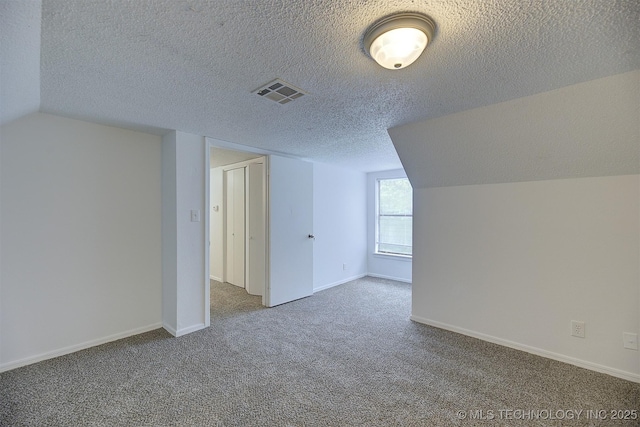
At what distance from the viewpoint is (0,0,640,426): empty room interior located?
1359mm

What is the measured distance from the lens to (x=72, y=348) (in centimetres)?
253

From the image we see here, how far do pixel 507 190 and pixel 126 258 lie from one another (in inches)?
158

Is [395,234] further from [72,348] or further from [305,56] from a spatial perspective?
[72,348]

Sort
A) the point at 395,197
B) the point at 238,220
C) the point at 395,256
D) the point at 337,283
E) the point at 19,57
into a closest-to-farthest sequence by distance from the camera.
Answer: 1. the point at 19,57
2. the point at 238,220
3. the point at 337,283
4. the point at 395,256
5. the point at 395,197

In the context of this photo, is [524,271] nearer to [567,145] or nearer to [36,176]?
[567,145]

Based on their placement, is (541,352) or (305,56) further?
(541,352)

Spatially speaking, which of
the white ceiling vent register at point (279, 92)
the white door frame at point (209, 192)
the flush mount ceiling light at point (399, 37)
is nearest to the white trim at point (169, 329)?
the white door frame at point (209, 192)

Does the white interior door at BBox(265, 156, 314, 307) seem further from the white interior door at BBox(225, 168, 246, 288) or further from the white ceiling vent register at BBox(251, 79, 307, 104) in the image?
the white ceiling vent register at BBox(251, 79, 307, 104)

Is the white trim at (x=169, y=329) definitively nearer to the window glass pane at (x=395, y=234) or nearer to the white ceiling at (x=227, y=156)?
the white ceiling at (x=227, y=156)

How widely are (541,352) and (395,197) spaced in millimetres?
3325

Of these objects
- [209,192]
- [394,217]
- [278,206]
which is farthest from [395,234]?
[209,192]

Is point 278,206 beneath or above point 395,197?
beneath

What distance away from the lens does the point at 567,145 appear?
2.19 meters

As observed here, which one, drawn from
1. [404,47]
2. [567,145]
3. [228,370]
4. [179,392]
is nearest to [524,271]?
[567,145]
